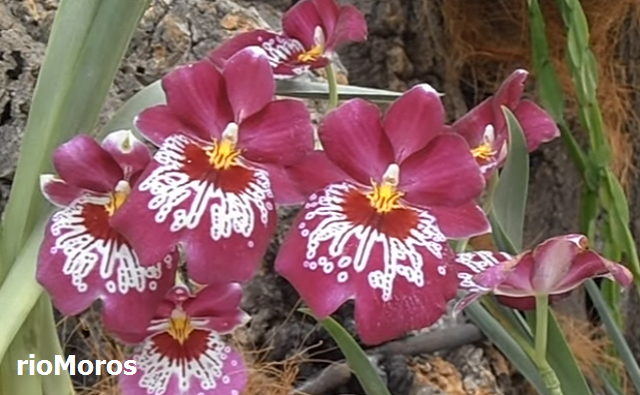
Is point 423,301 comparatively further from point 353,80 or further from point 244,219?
point 353,80

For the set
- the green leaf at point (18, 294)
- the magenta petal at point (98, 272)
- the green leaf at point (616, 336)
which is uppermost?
the magenta petal at point (98, 272)

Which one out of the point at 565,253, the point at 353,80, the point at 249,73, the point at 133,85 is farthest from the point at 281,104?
the point at 353,80

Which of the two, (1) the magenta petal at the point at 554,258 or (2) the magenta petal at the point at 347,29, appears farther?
(2) the magenta petal at the point at 347,29

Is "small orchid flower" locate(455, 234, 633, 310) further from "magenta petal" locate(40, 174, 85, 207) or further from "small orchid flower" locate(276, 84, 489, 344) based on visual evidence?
"magenta petal" locate(40, 174, 85, 207)

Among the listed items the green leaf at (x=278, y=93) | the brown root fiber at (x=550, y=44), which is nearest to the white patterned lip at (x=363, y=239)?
the green leaf at (x=278, y=93)

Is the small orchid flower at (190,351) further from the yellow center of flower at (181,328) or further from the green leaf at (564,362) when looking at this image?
the green leaf at (564,362)

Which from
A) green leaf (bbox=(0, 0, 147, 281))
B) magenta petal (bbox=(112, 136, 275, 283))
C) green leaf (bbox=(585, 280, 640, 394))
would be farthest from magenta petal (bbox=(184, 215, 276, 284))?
green leaf (bbox=(585, 280, 640, 394))

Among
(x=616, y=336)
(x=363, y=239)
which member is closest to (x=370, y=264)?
(x=363, y=239)

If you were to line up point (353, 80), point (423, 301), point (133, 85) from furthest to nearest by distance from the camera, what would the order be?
point (353, 80) < point (133, 85) < point (423, 301)
